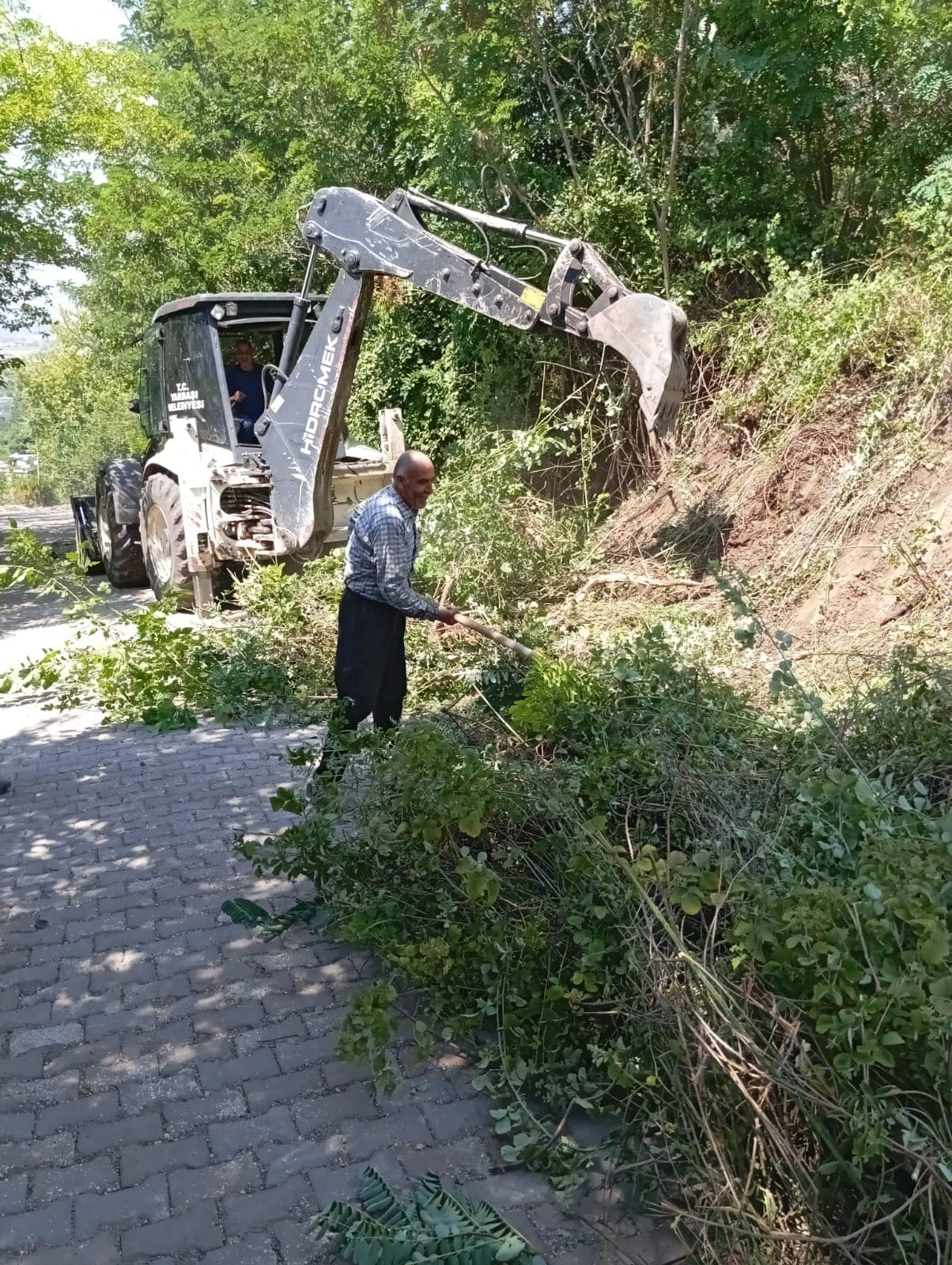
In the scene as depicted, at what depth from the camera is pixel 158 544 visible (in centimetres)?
1074

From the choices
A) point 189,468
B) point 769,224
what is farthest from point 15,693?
point 769,224

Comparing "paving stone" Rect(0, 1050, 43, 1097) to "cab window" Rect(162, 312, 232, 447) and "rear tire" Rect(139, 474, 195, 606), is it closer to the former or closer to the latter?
"rear tire" Rect(139, 474, 195, 606)

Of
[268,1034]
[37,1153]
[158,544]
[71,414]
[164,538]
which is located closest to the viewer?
[37,1153]

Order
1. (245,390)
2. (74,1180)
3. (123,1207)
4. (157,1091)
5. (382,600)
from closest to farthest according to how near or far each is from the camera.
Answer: (123,1207)
(74,1180)
(157,1091)
(382,600)
(245,390)

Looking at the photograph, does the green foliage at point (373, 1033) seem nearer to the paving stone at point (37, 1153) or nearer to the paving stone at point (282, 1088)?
the paving stone at point (282, 1088)

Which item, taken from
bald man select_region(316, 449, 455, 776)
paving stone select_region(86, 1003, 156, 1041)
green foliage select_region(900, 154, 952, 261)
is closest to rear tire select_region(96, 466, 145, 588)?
bald man select_region(316, 449, 455, 776)

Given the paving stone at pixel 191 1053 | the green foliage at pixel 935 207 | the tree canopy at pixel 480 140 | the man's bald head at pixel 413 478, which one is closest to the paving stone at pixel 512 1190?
the paving stone at pixel 191 1053

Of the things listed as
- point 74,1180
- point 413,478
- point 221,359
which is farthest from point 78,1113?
point 221,359

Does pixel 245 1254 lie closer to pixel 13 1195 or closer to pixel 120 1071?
pixel 13 1195

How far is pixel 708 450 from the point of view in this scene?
1001cm

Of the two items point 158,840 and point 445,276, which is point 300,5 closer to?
point 445,276

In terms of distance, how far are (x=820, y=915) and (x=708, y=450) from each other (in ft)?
25.8

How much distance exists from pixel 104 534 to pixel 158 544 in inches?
90.5

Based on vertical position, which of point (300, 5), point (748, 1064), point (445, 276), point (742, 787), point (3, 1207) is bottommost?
point (3, 1207)
